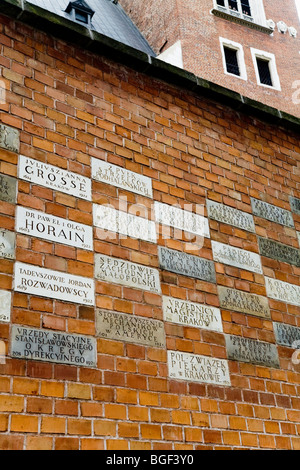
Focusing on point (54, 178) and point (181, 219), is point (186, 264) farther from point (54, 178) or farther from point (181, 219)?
point (54, 178)

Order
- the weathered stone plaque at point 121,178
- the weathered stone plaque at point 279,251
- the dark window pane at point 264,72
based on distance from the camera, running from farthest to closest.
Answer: the dark window pane at point 264,72 → the weathered stone plaque at point 279,251 → the weathered stone plaque at point 121,178

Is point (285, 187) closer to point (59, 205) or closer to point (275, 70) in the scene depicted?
point (59, 205)

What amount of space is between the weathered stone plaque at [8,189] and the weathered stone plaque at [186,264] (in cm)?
114

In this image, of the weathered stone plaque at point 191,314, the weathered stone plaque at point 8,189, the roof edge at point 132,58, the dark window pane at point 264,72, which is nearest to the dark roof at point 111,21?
the dark window pane at point 264,72

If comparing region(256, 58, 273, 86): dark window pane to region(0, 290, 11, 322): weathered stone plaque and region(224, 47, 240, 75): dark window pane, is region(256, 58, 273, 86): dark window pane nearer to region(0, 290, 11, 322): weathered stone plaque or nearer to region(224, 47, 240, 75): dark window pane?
region(224, 47, 240, 75): dark window pane

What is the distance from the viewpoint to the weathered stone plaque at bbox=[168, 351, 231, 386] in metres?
3.85

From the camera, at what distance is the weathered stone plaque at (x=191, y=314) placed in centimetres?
404

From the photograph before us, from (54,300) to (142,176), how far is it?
137 cm

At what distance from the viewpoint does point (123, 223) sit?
13.6 ft

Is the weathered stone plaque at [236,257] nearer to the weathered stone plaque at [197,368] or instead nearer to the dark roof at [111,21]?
the weathered stone plaque at [197,368]

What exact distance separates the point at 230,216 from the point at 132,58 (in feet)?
4.98

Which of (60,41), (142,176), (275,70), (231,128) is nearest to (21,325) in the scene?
(142,176)

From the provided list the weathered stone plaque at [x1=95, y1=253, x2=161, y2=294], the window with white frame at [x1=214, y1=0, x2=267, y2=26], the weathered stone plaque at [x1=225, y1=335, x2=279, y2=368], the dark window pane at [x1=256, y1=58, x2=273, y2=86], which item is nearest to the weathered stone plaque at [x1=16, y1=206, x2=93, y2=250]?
the weathered stone plaque at [x1=95, y1=253, x2=161, y2=294]

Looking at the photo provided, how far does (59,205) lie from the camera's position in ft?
12.6
